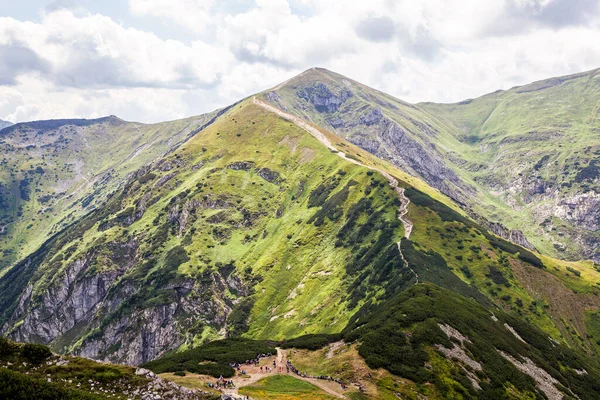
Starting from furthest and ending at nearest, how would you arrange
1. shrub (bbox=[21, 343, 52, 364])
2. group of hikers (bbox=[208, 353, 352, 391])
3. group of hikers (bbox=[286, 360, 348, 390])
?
group of hikers (bbox=[286, 360, 348, 390])
group of hikers (bbox=[208, 353, 352, 391])
shrub (bbox=[21, 343, 52, 364])

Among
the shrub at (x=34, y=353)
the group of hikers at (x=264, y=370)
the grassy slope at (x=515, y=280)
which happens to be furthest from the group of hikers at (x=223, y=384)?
the grassy slope at (x=515, y=280)

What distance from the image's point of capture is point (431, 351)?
62531 millimetres

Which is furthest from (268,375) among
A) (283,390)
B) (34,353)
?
(34,353)

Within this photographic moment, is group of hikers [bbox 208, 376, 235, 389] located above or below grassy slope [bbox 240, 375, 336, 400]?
above

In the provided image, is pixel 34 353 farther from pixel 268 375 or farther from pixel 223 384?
pixel 268 375

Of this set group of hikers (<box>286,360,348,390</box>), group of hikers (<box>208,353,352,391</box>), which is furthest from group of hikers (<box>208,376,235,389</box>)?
group of hikers (<box>286,360,348,390</box>)

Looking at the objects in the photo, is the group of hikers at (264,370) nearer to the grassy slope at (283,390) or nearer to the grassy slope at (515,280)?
the grassy slope at (283,390)

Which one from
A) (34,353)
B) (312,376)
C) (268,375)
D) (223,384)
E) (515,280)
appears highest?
(34,353)

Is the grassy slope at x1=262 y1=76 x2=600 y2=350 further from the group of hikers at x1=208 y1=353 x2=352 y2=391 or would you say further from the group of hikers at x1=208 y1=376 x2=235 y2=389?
the group of hikers at x1=208 y1=376 x2=235 y2=389

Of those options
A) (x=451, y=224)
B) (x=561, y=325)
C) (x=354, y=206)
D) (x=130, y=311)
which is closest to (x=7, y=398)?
(x=561, y=325)

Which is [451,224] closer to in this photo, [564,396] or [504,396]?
[564,396]

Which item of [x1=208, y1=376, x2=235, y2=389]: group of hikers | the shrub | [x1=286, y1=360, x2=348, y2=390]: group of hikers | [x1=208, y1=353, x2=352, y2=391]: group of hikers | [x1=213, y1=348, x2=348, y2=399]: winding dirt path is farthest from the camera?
[x1=286, y1=360, x2=348, y2=390]: group of hikers

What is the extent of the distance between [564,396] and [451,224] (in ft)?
306

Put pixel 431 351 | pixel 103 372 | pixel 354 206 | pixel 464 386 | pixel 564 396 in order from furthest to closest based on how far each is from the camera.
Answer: pixel 354 206 < pixel 564 396 < pixel 431 351 < pixel 464 386 < pixel 103 372
